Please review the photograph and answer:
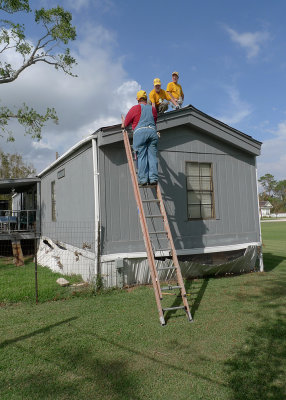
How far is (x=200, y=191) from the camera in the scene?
795cm

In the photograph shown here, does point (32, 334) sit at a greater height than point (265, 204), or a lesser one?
lesser

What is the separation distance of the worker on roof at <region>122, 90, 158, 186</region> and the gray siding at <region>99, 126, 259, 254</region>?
137cm

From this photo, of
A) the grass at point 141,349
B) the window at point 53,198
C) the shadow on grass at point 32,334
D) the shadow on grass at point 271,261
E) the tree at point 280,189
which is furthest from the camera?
the tree at point 280,189

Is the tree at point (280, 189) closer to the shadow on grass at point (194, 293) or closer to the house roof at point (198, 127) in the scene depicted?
the house roof at point (198, 127)

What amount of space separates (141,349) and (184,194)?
14.5ft

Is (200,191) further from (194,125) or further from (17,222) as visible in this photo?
(17,222)

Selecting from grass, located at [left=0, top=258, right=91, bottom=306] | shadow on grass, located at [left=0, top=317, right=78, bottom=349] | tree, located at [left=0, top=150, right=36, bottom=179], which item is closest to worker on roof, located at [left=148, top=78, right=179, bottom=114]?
grass, located at [left=0, top=258, right=91, bottom=306]

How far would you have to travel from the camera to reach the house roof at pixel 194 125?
22.1ft

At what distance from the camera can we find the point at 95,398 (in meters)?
2.86

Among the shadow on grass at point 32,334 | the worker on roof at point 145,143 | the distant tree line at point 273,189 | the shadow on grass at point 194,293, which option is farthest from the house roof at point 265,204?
the shadow on grass at point 32,334

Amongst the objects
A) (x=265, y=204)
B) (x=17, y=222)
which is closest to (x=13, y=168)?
(x=17, y=222)

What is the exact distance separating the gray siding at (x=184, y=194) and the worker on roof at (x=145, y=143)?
1370mm

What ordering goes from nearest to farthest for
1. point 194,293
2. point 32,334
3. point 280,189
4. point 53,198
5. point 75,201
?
point 32,334 → point 194,293 → point 75,201 → point 53,198 → point 280,189

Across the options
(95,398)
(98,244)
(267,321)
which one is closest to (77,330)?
(95,398)
